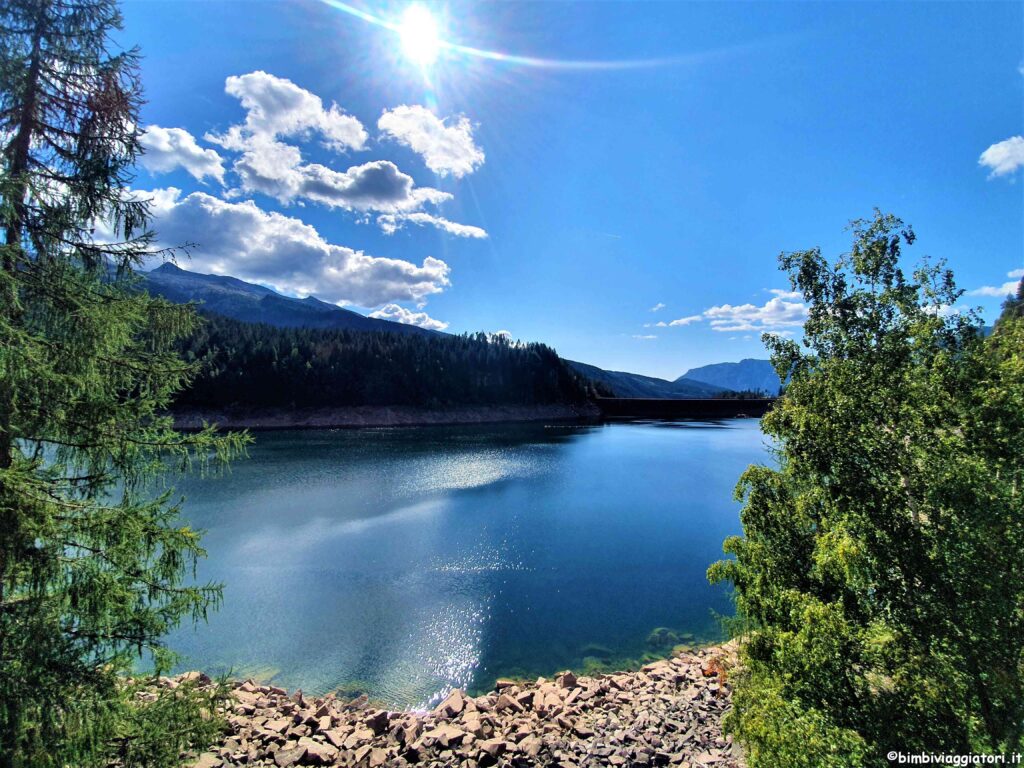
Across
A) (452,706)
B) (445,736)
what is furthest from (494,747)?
(452,706)

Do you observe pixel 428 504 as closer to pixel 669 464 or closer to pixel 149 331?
pixel 149 331

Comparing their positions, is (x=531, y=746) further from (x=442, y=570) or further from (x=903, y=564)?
(x=442, y=570)

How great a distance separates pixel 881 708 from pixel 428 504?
24956 mm

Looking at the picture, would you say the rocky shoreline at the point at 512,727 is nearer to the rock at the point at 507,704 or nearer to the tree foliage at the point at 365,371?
the rock at the point at 507,704

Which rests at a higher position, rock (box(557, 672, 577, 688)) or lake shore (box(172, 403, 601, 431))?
lake shore (box(172, 403, 601, 431))

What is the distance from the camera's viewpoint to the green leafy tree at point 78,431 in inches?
153

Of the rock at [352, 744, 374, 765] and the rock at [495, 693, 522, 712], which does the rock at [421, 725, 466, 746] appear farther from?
the rock at [495, 693, 522, 712]

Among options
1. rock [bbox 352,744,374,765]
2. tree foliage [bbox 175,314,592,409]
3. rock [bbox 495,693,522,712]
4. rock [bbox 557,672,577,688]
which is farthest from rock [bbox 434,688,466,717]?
tree foliage [bbox 175,314,592,409]

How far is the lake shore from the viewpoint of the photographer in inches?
2694

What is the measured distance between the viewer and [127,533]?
421 centimetres

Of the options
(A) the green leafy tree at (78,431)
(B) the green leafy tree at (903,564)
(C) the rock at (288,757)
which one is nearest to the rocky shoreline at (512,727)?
(C) the rock at (288,757)

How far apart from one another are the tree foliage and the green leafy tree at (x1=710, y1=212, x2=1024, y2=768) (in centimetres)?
7512

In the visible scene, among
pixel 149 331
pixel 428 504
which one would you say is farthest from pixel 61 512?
pixel 428 504

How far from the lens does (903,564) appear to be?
181 inches
